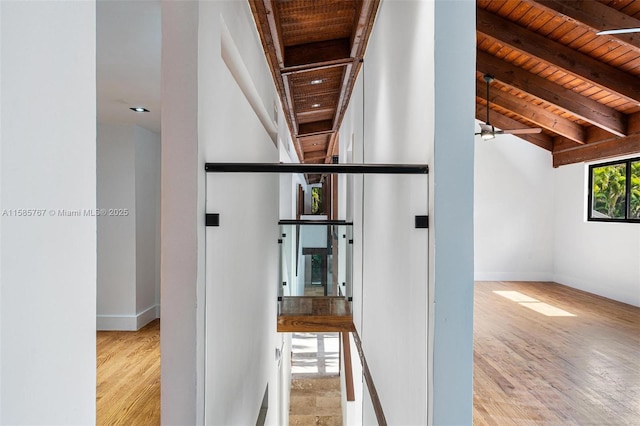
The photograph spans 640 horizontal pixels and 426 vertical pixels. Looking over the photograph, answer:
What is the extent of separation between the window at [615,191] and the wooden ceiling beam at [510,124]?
1.09 meters

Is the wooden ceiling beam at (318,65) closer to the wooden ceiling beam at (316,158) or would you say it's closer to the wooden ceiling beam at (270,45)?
the wooden ceiling beam at (270,45)

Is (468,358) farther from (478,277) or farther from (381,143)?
(478,277)

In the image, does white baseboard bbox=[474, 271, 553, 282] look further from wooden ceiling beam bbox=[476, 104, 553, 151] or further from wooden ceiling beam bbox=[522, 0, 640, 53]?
wooden ceiling beam bbox=[522, 0, 640, 53]

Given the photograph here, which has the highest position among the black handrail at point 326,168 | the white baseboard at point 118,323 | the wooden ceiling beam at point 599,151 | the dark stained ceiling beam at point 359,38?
the dark stained ceiling beam at point 359,38

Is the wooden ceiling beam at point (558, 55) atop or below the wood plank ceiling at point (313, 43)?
atop

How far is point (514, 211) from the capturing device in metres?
8.03

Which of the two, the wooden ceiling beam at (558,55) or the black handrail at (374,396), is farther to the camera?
the wooden ceiling beam at (558,55)

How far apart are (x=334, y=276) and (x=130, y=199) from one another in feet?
9.61

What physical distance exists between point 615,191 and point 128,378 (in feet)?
27.1

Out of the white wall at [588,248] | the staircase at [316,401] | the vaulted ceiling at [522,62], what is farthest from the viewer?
the staircase at [316,401]

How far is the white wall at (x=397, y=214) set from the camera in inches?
66.2
